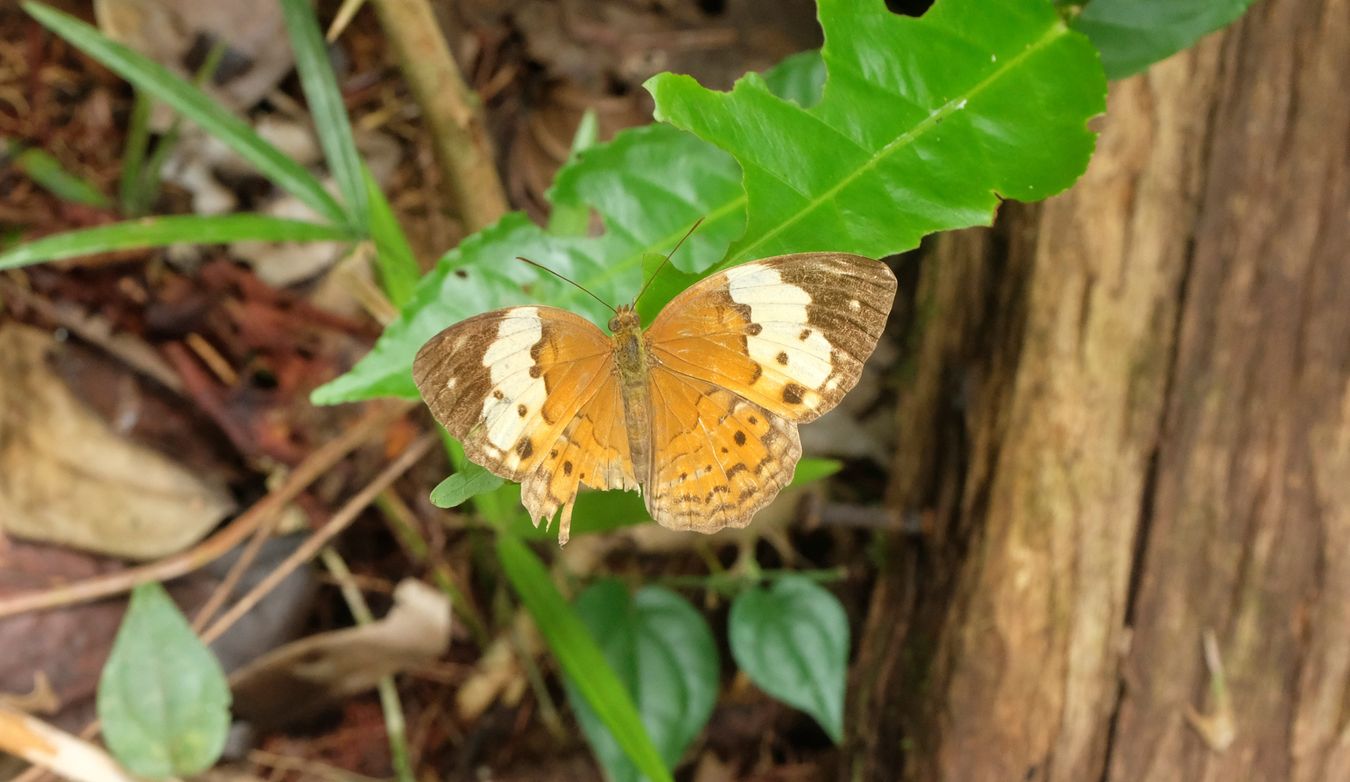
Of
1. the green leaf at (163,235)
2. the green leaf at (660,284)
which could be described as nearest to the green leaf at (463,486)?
the green leaf at (660,284)

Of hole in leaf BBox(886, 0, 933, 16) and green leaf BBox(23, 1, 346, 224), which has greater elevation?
hole in leaf BBox(886, 0, 933, 16)

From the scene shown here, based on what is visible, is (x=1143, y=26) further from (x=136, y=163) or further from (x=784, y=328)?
(x=136, y=163)

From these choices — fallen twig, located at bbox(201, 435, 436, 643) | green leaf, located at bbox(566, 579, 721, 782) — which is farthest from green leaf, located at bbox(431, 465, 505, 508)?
fallen twig, located at bbox(201, 435, 436, 643)

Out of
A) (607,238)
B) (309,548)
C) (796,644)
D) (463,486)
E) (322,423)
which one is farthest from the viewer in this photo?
(322,423)

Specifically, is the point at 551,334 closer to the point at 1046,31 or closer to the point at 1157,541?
the point at 1046,31

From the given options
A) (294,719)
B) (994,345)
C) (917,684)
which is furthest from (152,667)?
(994,345)

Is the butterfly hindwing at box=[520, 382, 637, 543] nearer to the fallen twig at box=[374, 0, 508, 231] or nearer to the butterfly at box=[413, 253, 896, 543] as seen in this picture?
the butterfly at box=[413, 253, 896, 543]

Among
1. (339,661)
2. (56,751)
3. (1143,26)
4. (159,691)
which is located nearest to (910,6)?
(1143,26)
